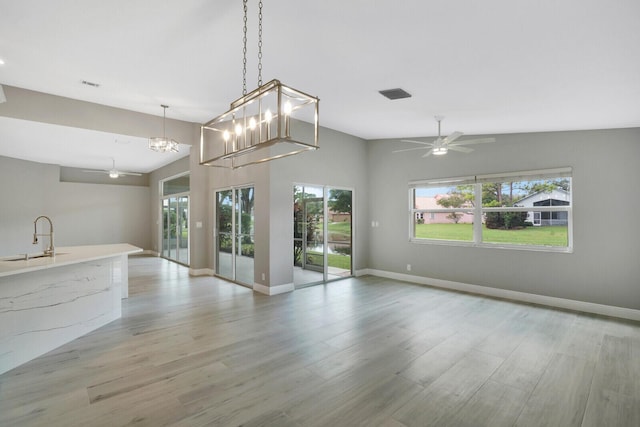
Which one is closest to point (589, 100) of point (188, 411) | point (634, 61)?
point (634, 61)

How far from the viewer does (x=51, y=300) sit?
10.5 ft

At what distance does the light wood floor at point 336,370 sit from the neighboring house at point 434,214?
70.6 inches

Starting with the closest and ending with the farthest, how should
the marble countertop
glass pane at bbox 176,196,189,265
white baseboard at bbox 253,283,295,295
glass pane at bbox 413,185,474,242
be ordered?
1. the marble countertop
2. white baseboard at bbox 253,283,295,295
3. glass pane at bbox 413,185,474,242
4. glass pane at bbox 176,196,189,265

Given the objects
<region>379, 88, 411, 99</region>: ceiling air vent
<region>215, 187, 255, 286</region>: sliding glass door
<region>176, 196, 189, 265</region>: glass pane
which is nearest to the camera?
<region>379, 88, 411, 99</region>: ceiling air vent

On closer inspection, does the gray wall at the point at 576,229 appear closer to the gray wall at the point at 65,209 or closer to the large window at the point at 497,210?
the large window at the point at 497,210

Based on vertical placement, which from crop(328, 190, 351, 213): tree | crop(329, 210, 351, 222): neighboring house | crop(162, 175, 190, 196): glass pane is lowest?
crop(329, 210, 351, 222): neighboring house

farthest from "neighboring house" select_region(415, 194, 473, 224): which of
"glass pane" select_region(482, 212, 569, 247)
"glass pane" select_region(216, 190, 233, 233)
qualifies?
"glass pane" select_region(216, 190, 233, 233)

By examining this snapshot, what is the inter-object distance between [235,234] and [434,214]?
13.1ft

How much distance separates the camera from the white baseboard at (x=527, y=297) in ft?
14.1

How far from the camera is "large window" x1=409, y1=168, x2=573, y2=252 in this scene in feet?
15.9

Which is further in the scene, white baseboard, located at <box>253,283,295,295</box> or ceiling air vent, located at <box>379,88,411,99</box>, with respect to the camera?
white baseboard, located at <box>253,283,295,295</box>

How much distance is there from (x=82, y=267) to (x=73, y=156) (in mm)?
6293

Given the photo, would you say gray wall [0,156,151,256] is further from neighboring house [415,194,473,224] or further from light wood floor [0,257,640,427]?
neighboring house [415,194,473,224]

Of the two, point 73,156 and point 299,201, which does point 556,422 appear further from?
point 73,156
